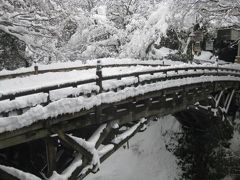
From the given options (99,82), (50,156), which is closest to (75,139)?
(50,156)

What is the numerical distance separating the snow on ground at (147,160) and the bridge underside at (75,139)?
290 inches

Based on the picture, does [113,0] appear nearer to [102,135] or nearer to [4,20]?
[4,20]

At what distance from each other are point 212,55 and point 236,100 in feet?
45.8

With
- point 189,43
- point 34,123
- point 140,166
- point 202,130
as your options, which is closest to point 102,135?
point 34,123

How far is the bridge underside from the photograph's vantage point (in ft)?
25.4

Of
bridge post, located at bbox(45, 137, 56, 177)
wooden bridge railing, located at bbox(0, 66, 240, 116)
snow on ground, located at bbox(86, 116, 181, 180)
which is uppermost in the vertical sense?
wooden bridge railing, located at bbox(0, 66, 240, 116)

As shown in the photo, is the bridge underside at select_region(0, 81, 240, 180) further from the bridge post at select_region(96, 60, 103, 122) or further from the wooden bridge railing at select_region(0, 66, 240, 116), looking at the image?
the wooden bridge railing at select_region(0, 66, 240, 116)

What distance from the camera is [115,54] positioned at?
84.6 feet

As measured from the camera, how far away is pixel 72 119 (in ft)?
28.6

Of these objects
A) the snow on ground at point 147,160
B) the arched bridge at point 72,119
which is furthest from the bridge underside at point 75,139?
the snow on ground at point 147,160

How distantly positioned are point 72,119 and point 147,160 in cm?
1208

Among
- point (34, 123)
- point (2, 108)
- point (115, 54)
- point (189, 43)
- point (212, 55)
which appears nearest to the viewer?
point (2, 108)

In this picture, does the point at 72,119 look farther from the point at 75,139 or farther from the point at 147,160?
the point at 147,160

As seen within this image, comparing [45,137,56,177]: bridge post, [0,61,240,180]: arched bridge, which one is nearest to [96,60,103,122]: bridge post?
[0,61,240,180]: arched bridge
